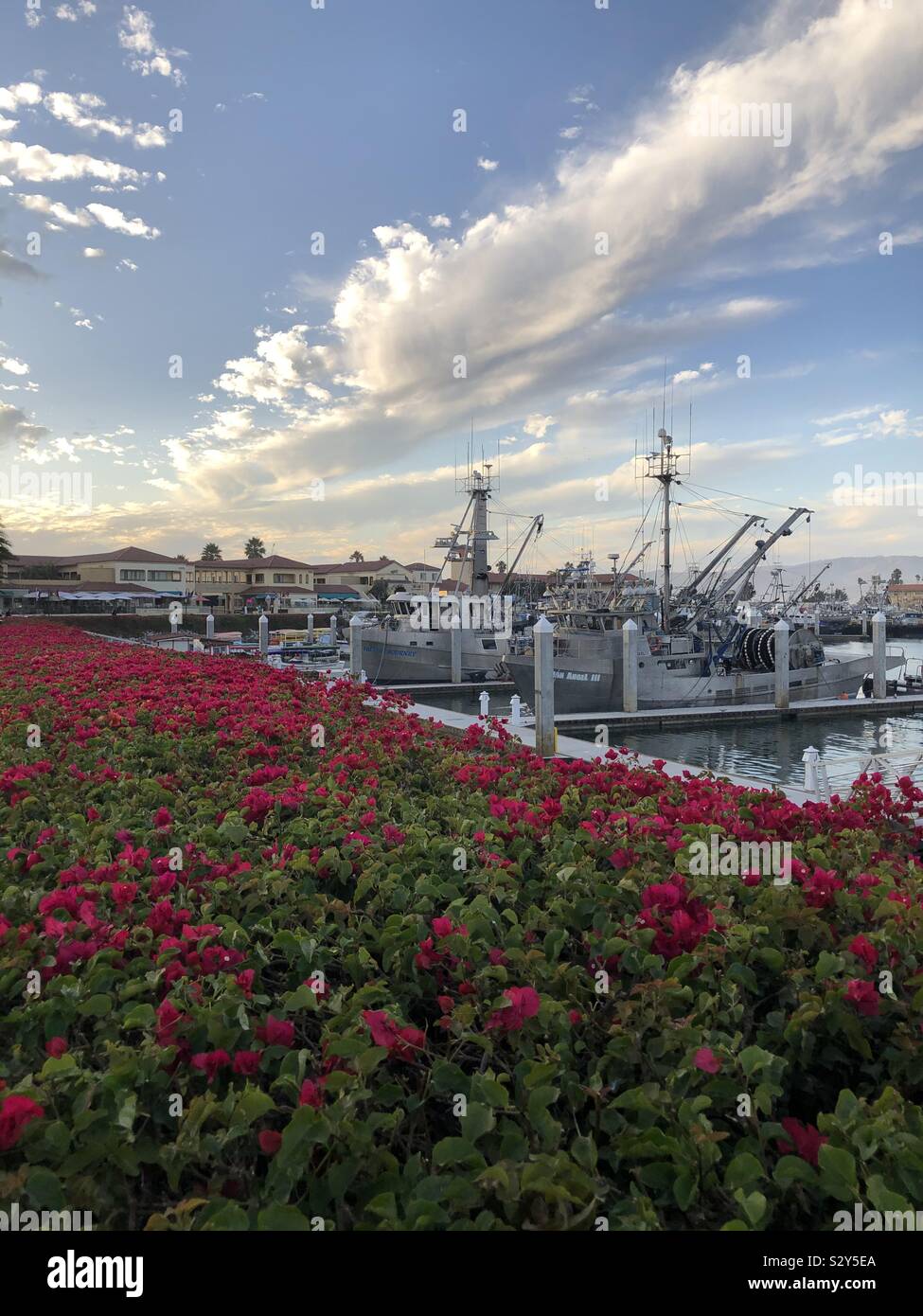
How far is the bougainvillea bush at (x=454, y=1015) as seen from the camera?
206 centimetres

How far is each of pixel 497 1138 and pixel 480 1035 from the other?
1.05 ft

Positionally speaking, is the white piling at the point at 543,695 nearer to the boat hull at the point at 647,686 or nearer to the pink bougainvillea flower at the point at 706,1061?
the boat hull at the point at 647,686

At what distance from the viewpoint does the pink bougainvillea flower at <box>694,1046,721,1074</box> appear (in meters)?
2.35

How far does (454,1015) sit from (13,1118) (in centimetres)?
131

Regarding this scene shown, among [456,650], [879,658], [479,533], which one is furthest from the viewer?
[479,533]

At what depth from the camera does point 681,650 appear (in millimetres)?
30000

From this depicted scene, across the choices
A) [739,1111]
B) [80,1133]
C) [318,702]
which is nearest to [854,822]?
[739,1111]

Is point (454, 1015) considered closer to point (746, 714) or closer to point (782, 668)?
point (746, 714)

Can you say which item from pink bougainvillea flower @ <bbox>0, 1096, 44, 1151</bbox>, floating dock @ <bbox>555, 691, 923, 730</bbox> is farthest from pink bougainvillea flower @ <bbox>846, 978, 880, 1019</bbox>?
floating dock @ <bbox>555, 691, 923, 730</bbox>

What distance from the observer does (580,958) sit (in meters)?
3.45

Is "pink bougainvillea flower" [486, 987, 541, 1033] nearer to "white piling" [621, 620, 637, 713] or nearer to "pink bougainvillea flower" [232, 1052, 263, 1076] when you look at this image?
"pink bougainvillea flower" [232, 1052, 263, 1076]

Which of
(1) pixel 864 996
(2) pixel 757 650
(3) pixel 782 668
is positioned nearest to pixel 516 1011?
(1) pixel 864 996

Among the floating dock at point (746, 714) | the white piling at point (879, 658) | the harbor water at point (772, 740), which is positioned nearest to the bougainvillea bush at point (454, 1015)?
the harbor water at point (772, 740)

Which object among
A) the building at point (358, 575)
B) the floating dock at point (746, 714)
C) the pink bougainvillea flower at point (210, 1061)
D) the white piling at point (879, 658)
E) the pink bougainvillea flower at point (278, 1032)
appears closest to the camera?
the pink bougainvillea flower at point (210, 1061)
